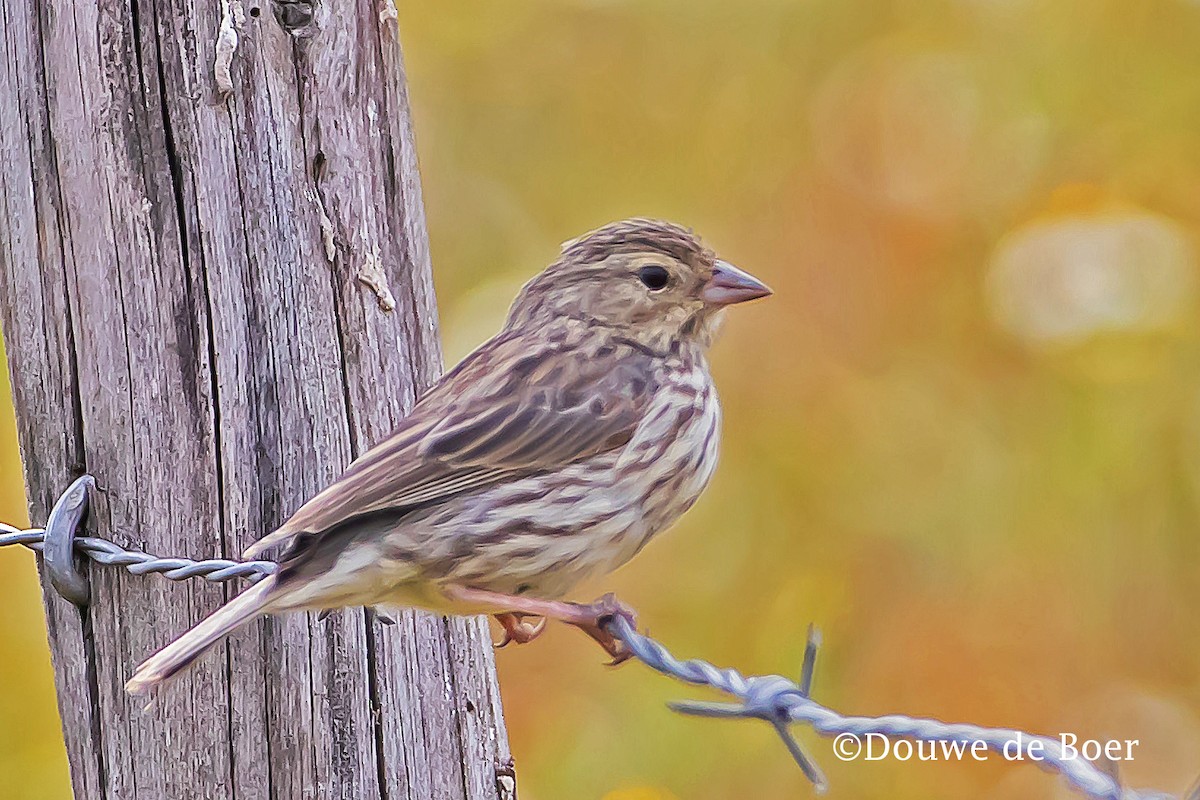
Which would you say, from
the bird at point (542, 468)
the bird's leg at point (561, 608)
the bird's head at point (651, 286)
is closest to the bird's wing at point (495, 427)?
the bird at point (542, 468)

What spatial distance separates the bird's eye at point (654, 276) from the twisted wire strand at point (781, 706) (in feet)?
3.13

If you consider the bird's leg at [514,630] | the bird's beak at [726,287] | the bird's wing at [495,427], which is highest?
the bird's beak at [726,287]

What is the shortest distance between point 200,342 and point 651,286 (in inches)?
42.9

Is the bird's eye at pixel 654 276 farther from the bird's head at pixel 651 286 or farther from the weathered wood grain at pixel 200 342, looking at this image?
the weathered wood grain at pixel 200 342

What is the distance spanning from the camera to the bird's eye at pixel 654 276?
3.64 meters

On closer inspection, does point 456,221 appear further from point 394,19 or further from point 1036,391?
point 394,19

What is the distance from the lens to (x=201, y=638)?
2820 mm

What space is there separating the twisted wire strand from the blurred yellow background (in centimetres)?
220

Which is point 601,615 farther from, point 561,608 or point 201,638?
point 201,638

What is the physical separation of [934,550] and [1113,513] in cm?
61

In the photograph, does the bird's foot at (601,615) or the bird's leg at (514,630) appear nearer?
the bird's foot at (601,615)

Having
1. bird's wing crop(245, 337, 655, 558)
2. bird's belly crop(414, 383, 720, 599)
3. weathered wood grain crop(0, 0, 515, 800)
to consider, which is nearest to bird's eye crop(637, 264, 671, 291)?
bird's wing crop(245, 337, 655, 558)

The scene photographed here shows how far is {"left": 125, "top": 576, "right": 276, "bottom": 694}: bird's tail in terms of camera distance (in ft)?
9.16

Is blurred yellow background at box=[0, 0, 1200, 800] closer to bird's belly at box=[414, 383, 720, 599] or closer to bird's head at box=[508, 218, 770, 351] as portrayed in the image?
bird's head at box=[508, 218, 770, 351]
